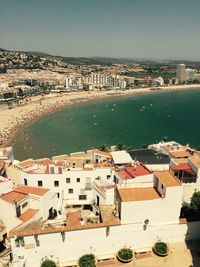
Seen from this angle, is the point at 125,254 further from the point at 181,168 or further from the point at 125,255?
the point at 181,168

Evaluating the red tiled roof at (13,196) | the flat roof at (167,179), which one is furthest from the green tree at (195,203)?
the red tiled roof at (13,196)

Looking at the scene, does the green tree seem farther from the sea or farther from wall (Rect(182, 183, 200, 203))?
the sea

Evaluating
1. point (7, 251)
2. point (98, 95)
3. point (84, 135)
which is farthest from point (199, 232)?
point (98, 95)

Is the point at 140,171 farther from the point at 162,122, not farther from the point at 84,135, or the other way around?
the point at 162,122

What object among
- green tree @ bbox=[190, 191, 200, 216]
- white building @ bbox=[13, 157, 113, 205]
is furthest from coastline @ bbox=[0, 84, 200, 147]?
green tree @ bbox=[190, 191, 200, 216]

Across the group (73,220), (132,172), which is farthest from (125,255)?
(132,172)

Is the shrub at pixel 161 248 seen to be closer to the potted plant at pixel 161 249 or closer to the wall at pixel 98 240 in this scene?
the potted plant at pixel 161 249
